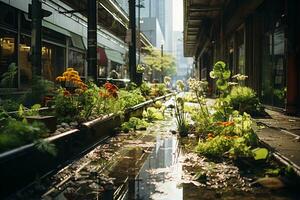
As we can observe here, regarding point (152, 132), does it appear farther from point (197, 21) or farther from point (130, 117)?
point (197, 21)

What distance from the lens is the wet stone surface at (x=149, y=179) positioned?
505 centimetres

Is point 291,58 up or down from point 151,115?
up

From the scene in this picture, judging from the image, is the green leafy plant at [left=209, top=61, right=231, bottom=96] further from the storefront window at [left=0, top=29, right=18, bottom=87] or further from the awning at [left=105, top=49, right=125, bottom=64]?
the awning at [left=105, top=49, right=125, bottom=64]

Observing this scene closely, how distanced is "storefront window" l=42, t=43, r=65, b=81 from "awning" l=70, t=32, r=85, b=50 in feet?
5.31

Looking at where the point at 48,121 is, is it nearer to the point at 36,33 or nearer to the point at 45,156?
the point at 45,156

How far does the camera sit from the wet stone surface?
505cm

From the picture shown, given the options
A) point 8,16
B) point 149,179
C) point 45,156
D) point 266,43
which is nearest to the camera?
point 149,179

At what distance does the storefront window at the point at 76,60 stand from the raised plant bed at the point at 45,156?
22.5 meters

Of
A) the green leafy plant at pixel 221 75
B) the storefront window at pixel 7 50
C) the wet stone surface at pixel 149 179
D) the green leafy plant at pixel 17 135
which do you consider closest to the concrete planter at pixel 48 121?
the wet stone surface at pixel 149 179

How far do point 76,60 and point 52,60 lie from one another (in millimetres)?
6087

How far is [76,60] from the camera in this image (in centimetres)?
3397

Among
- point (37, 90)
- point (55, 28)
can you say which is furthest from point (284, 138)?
point (55, 28)

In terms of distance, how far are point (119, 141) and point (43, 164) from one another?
12.8ft

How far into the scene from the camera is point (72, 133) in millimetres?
7227
